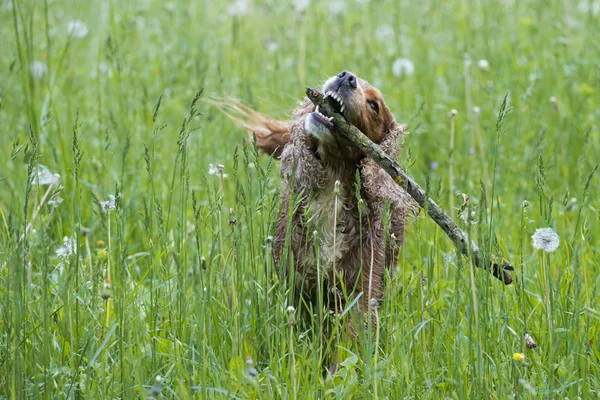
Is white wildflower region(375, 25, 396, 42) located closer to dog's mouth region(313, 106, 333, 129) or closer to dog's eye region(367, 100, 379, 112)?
dog's eye region(367, 100, 379, 112)

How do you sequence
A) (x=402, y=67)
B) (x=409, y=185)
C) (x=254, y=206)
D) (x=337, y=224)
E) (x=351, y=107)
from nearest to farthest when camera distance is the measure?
(x=409, y=185) < (x=254, y=206) < (x=351, y=107) < (x=337, y=224) < (x=402, y=67)

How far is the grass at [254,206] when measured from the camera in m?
2.60

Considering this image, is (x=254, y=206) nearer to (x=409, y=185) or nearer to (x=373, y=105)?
(x=409, y=185)

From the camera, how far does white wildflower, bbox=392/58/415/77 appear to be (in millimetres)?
5953

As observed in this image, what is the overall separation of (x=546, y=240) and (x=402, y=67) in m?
→ 3.42

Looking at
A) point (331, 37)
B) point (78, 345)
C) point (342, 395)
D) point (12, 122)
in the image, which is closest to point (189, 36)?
point (331, 37)

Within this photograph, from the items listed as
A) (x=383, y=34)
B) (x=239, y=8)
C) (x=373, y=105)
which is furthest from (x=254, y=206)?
(x=239, y=8)

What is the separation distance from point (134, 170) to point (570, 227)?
2292 millimetres

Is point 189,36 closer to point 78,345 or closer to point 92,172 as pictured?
point 92,172

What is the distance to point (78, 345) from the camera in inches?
112

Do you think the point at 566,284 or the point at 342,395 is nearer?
the point at 342,395

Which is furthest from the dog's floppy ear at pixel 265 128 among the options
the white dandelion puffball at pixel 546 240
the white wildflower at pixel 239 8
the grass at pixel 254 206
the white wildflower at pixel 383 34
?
the white wildflower at pixel 239 8

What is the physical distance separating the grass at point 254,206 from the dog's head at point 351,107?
252mm

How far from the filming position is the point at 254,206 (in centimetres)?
324
